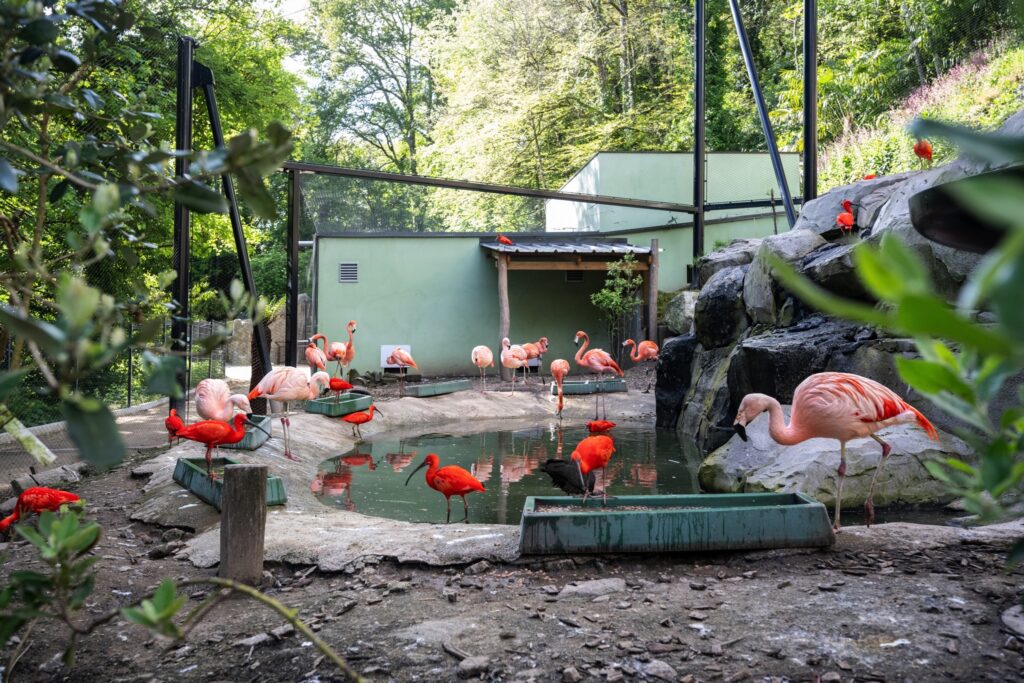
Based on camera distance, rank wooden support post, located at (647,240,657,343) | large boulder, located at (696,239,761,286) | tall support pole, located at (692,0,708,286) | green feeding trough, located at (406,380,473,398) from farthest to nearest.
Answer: wooden support post, located at (647,240,657,343) < tall support pole, located at (692,0,708,286) < large boulder, located at (696,239,761,286) < green feeding trough, located at (406,380,473,398)

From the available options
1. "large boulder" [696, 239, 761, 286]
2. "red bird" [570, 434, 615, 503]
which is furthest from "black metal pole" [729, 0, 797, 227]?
"red bird" [570, 434, 615, 503]

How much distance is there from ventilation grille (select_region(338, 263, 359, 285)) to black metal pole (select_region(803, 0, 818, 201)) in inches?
317

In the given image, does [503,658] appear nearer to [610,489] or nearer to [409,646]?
[409,646]

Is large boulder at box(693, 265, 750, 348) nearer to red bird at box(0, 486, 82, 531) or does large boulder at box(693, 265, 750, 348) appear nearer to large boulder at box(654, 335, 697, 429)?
large boulder at box(654, 335, 697, 429)

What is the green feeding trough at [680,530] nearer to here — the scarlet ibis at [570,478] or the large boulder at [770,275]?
the scarlet ibis at [570,478]

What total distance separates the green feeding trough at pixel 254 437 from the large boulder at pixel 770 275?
484 cm

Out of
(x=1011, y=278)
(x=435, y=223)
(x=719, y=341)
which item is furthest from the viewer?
(x=435, y=223)

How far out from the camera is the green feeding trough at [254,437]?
682cm

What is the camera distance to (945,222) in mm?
1233

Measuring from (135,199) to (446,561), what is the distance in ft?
8.43

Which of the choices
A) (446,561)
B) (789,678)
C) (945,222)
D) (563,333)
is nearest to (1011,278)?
(945,222)

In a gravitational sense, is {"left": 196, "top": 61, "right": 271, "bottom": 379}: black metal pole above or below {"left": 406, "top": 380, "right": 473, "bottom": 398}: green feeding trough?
above

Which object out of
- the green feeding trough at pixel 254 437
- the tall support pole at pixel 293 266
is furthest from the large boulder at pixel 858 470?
the tall support pole at pixel 293 266

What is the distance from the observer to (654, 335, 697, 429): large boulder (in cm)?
992
